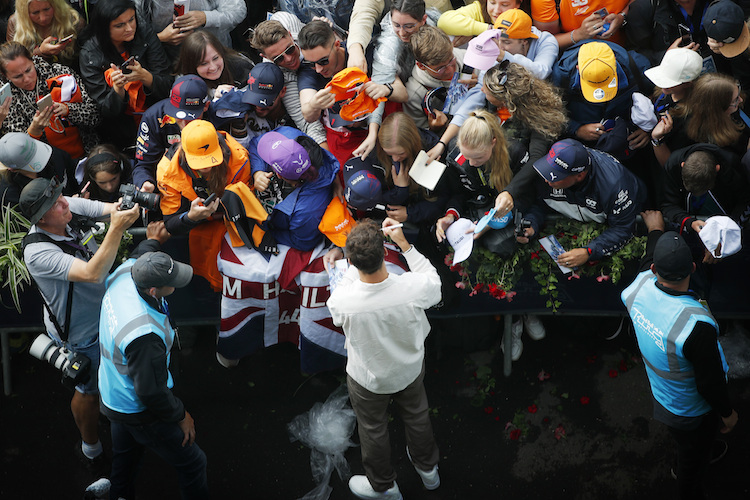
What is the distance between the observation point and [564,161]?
434cm

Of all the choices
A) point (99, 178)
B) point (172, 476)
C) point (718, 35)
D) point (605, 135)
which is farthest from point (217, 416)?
point (718, 35)

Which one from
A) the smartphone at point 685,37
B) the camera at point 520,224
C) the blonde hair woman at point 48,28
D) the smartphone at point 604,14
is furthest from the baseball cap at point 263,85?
the smartphone at point 685,37

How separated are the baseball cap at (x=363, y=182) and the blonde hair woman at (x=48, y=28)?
264cm

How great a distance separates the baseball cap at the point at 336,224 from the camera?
488 cm

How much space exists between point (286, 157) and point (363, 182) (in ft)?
1.79

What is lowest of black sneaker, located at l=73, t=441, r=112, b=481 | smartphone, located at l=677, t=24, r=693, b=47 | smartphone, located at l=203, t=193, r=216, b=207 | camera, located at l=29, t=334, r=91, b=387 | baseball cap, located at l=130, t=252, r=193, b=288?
black sneaker, located at l=73, t=441, r=112, b=481

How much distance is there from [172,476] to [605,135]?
13.3ft

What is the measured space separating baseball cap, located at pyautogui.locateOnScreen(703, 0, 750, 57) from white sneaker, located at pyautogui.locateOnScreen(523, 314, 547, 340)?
2.40 metres

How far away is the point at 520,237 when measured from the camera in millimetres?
4656

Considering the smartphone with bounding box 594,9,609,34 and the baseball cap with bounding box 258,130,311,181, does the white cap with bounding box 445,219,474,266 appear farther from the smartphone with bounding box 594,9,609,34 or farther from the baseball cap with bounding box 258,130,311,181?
the smartphone with bounding box 594,9,609,34

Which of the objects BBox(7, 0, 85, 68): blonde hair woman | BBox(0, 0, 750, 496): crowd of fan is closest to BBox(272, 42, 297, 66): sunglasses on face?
BBox(0, 0, 750, 496): crowd of fan

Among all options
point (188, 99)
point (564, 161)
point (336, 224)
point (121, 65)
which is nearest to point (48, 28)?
point (121, 65)

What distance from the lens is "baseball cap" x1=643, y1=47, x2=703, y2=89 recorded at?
466cm

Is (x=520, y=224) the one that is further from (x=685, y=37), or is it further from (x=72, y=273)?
(x=72, y=273)
